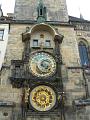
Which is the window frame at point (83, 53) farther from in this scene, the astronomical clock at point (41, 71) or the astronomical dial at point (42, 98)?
the astronomical dial at point (42, 98)

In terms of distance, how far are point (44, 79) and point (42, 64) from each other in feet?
3.54

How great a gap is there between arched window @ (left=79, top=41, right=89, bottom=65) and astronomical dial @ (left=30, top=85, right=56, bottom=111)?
5.61m

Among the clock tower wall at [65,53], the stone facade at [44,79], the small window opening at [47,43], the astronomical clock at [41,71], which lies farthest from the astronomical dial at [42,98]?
the small window opening at [47,43]

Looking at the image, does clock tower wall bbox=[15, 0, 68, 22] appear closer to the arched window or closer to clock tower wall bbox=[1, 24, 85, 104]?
clock tower wall bbox=[1, 24, 85, 104]

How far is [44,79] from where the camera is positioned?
46.6 ft

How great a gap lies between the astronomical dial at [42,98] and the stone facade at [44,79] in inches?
10.2

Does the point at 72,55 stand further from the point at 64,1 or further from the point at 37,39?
the point at 64,1

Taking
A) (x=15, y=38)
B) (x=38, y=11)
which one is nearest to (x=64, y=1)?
(x=38, y=11)

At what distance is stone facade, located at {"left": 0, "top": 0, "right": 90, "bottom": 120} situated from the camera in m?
13.2

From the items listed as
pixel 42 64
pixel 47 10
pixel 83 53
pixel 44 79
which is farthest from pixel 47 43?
pixel 83 53

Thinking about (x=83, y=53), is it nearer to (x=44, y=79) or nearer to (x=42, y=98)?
(x=44, y=79)

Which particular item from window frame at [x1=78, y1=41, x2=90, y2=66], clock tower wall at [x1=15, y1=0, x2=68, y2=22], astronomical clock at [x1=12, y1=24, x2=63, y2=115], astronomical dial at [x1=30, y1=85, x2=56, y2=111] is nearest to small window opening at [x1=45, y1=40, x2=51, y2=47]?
astronomical clock at [x1=12, y1=24, x2=63, y2=115]

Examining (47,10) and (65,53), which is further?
(47,10)

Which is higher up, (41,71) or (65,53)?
(65,53)
